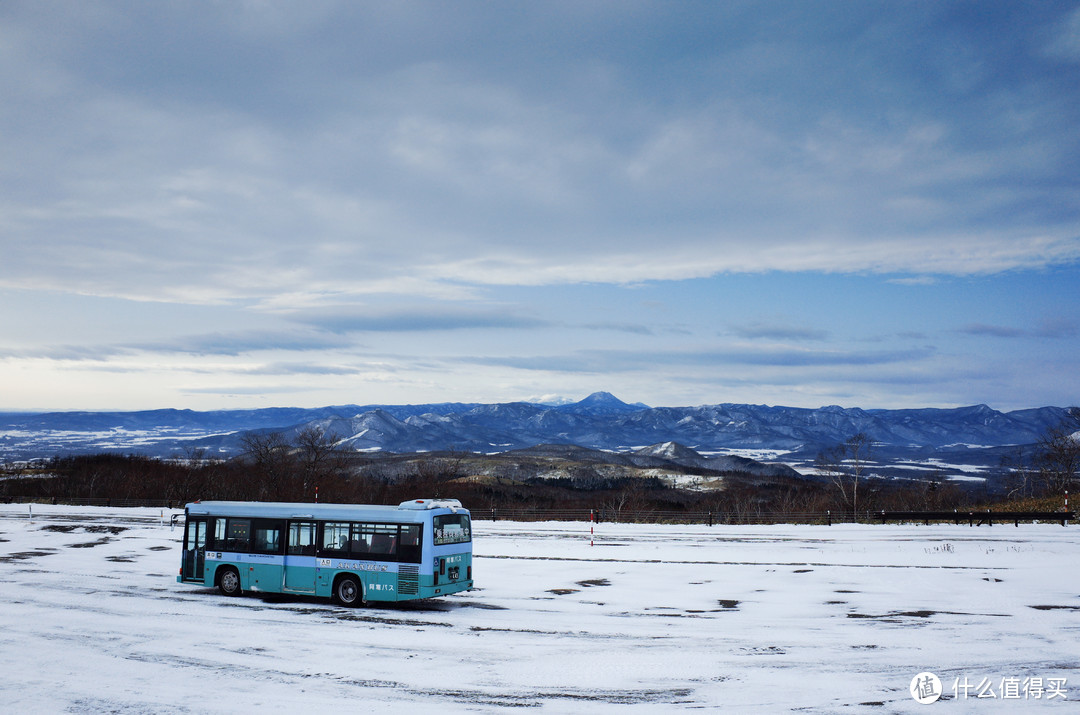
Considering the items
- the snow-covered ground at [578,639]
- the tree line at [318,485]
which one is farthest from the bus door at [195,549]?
the tree line at [318,485]

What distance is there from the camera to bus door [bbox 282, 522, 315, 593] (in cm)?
2105

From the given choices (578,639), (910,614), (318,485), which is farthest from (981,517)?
(318,485)

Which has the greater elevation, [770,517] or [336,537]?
[336,537]

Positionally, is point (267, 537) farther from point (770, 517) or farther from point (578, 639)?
point (770, 517)

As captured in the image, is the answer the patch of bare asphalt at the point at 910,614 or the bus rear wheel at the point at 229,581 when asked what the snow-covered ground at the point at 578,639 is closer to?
the patch of bare asphalt at the point at 910,614

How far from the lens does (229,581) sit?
22.4 metres

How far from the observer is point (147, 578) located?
84.6 ft

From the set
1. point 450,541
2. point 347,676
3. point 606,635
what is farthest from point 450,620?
point 347,676

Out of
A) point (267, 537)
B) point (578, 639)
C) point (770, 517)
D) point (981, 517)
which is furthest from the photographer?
point (770, 517)

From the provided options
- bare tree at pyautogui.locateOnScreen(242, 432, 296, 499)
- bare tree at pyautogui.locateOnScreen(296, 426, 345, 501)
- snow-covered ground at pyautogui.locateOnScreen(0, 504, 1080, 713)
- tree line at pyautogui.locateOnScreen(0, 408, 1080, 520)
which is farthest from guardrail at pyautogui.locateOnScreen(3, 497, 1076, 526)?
snow-covered ground at pyautogui.locateOnScreen(0, 504, 1080, 713)

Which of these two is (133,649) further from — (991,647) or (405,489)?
(405,489)

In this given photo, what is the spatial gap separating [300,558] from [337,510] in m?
1.78

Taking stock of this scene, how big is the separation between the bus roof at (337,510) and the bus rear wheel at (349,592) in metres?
1.71

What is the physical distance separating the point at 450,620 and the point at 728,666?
754cm
